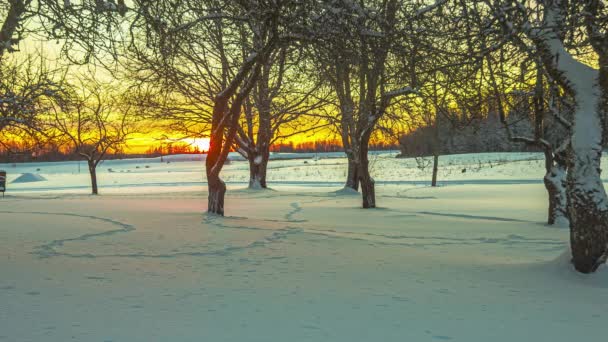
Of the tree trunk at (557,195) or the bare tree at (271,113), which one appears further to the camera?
the bare tree at (271,113)

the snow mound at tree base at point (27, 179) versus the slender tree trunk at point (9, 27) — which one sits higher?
the slender tree trunk at point (9, 27)

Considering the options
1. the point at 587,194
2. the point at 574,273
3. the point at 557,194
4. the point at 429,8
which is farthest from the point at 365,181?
the point at 587,194

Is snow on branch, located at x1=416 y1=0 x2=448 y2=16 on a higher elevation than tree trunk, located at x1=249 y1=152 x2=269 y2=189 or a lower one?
higher

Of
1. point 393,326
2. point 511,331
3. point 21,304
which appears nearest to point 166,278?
point 21,304

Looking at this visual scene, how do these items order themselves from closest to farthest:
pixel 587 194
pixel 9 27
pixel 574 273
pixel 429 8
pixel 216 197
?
pixel 587 194 → pixel 574 273 → pixel 429 8 → pixel 9 27 → pixel 216 197

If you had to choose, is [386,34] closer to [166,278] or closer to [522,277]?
[522,277]

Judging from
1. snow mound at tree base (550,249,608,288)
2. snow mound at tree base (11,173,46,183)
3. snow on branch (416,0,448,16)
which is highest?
snow on branch (416,0,448,16)

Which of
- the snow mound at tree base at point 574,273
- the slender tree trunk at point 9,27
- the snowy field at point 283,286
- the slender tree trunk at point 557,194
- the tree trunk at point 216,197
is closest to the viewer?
the snowy field at point 283,286

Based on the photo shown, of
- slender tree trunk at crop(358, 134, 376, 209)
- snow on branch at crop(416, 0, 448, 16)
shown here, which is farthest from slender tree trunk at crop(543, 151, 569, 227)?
snow on branch at crop(416, 0, 448, 16)

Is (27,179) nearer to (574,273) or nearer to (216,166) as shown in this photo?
(216,166)

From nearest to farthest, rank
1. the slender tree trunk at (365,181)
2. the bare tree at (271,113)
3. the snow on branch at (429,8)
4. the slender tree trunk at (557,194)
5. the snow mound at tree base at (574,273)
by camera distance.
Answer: the snow mound at tree base at (574,273)
the snow on branch at (429,8)
the slender tree trunk at (557,194)
the slender tree trunk at (365,181)
the bare tree at (271,113)

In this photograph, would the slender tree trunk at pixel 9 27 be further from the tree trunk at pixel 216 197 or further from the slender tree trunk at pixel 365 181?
the slender tree trunk at pixel 365 181

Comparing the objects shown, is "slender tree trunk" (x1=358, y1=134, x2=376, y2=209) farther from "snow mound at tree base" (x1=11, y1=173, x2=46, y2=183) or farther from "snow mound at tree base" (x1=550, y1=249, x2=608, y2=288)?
"snow mound at tree base" (x1=11, y1=173, x2=46, y2=183)

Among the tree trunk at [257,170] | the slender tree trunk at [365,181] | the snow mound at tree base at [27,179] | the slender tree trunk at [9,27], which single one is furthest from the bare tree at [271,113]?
the snow mound at tree base at [27,179]
